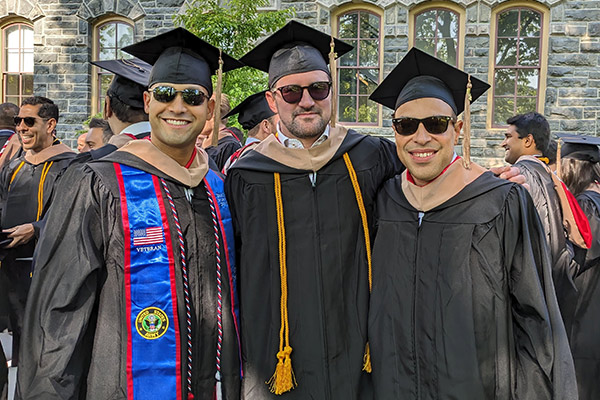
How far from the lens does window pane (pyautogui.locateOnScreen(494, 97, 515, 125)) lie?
32.3 ft

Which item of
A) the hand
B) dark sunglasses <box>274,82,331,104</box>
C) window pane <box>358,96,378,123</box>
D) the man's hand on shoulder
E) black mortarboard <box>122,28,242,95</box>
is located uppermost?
window pane <box>358,96,378,123</box>

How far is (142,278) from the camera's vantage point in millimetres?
2242

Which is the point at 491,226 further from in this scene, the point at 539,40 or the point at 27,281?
the point at 539,40

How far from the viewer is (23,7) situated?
35.9ft

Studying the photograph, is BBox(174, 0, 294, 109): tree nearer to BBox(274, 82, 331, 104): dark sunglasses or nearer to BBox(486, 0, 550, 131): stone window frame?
BBox(486, 0, 550, 131): stone window frame

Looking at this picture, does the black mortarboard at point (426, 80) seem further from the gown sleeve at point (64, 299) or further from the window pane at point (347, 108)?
the window pane at point (347, 108)

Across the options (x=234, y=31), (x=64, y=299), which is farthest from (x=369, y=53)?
(x=64, y=299)

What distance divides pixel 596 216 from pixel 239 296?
10.1ft

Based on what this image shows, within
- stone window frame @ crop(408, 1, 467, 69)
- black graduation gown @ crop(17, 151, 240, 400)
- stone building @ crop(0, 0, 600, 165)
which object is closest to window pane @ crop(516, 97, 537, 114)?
stone building @ crop(0, 0, 600, 165)

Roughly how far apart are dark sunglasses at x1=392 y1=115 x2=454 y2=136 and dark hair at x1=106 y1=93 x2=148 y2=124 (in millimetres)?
1368

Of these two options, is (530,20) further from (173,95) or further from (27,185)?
(173,95)

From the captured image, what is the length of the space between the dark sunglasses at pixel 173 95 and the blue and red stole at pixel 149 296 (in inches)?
14.5

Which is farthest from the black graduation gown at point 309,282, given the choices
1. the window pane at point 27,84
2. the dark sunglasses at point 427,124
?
the window pane at point 27,84

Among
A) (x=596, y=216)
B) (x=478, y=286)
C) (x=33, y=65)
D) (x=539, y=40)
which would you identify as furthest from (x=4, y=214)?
(x=539, y=40)
